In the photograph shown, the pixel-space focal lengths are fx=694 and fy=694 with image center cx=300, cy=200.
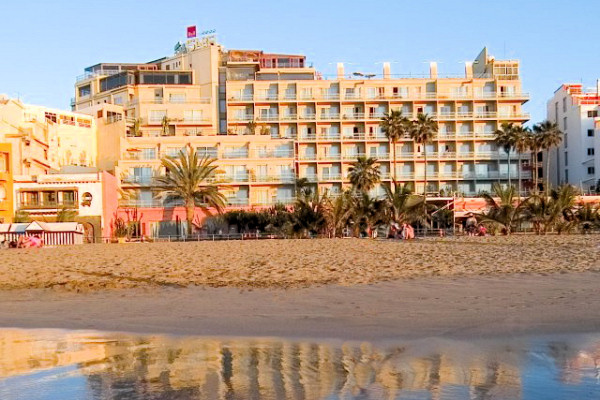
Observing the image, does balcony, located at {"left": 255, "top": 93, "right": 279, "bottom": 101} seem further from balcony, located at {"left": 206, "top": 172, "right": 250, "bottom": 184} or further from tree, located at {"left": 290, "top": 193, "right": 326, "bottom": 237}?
tree, located at {"left": 290, "top": 193, "right": 326, "bottom": 237}

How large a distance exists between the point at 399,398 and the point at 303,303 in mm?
7285

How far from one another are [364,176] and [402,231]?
29725mm

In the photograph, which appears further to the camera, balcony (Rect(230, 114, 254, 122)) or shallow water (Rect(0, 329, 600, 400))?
balcony (Rect(230, 114, 254, 122))

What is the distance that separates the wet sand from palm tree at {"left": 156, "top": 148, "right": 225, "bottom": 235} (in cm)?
3657

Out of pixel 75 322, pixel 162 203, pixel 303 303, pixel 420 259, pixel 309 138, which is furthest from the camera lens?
pixel 309 138

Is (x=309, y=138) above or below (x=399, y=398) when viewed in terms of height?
above

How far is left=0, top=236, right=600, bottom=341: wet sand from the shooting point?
11591 mm

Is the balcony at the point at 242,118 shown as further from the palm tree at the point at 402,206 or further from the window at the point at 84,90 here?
the palm tree at the point at 402,206

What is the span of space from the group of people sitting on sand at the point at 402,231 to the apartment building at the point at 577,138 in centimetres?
4019

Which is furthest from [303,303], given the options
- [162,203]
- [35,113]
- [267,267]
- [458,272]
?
[35,113]

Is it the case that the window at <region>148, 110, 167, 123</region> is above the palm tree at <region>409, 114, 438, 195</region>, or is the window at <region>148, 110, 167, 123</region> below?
above

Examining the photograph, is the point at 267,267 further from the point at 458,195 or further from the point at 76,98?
the point at 76,98

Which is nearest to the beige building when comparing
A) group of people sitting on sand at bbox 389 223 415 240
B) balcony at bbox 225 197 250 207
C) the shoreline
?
balcony at bbox 225 197 250 207

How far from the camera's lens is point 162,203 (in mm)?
67062
